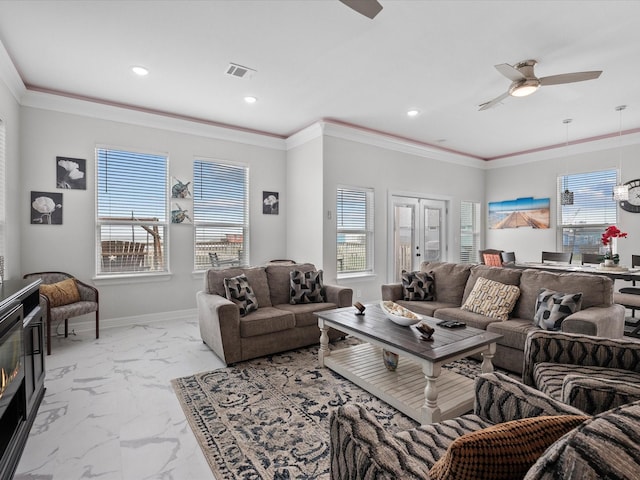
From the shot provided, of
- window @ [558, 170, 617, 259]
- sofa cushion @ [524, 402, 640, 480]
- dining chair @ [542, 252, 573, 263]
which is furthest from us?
window @ [558, 170, 617, 259]

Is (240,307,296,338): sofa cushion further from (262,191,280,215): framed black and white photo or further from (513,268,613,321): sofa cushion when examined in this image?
(262,191,280,215): framed black and white photo

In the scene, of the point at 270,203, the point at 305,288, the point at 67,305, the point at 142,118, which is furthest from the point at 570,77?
the point at 67,305

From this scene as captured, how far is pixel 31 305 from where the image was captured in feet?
7.93

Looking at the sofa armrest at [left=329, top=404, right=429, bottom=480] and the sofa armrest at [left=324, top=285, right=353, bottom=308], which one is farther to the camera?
the sofa armrest at [left=324, top=285, right=353, bottom=308]

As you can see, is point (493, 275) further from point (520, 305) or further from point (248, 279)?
point (248, 279)

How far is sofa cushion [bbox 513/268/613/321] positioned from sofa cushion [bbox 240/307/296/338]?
2.29 meters

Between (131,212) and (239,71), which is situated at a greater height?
(239,71)

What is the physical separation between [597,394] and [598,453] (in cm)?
114

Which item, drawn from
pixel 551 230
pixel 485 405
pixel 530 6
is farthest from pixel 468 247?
pixel 485 405

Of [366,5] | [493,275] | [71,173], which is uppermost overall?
[366,5]

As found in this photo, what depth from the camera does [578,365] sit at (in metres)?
1.95

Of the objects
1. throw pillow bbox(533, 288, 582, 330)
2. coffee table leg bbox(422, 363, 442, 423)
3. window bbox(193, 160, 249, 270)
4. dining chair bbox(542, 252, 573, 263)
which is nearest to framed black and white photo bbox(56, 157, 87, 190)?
window bbox(193, 160, 249, 270)

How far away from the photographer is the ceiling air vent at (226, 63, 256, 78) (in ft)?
11.4

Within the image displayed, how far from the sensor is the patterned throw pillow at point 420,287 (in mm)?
4031
